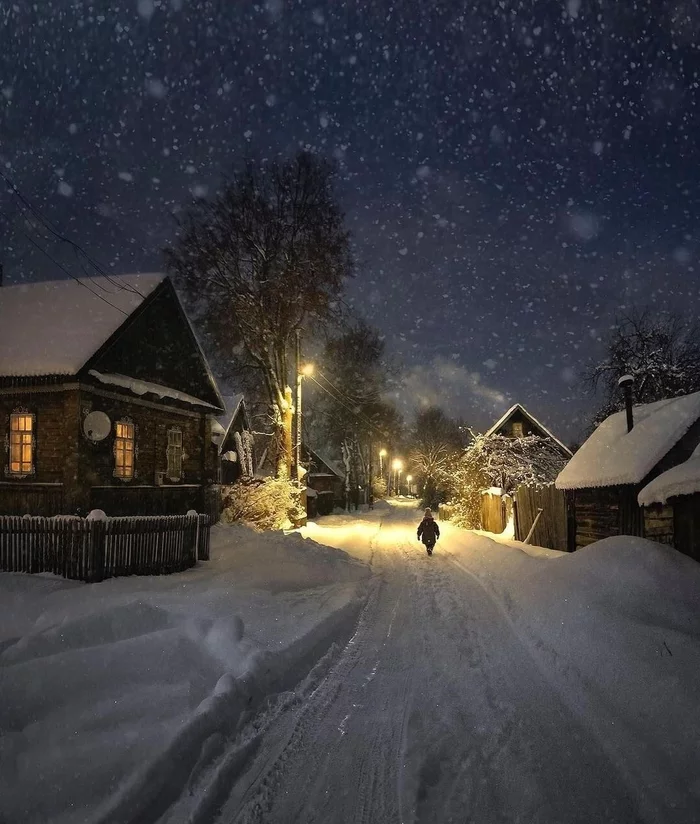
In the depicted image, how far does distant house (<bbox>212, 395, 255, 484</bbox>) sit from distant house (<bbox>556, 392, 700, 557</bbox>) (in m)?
19.9

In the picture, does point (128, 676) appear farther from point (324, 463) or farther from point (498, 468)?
point (324, 463)

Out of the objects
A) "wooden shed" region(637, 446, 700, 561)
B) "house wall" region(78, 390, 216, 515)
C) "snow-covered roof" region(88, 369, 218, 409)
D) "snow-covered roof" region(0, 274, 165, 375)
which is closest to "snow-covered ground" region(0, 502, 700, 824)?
"wooden shed" region(637, 446, 700, 561)

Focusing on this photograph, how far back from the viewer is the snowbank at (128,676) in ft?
11.8

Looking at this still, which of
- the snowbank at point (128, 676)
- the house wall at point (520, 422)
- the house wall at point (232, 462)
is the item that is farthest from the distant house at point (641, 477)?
the house wall at point (232, 462)

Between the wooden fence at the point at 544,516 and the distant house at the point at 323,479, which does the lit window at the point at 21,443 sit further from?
the distant house at the point at 323,479

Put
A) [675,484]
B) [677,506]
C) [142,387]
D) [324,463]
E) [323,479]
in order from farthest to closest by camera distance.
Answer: [323,479] < [324,463] < [142,387] < [677,506] < [675,484]

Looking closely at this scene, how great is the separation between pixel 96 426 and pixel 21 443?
2.32 meters

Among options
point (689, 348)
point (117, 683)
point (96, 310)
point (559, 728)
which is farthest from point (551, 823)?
point (689, 348)

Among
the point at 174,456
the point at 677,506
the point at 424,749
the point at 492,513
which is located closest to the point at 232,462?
the point at 174,456

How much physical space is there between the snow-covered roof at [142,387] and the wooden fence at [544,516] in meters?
13.2

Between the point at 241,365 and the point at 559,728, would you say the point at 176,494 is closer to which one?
the point at 241,365

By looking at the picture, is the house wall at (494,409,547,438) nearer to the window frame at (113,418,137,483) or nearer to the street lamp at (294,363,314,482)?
the street lamp at (294,363,314,482)

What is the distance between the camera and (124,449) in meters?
16.9

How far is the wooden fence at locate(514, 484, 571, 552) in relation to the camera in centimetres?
1767
